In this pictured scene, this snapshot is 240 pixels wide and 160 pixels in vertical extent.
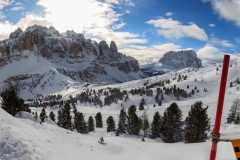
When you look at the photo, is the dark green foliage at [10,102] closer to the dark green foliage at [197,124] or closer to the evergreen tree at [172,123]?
the dark green foliage at [197,124]

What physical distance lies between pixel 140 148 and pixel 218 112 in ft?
68.3

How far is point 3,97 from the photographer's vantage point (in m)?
48.6

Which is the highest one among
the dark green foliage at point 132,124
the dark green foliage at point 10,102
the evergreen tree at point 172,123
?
the dark green foliage at point 10,102

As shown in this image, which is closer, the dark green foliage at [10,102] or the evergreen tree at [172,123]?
the dark green foliage at [10,102]

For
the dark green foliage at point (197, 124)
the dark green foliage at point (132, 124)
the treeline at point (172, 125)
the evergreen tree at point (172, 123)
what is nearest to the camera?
Answer: the dark green foliage at point (197, 124)

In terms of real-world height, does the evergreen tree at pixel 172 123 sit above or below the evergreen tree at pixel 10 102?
below

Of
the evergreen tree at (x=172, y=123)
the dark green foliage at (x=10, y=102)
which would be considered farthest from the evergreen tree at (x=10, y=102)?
the evergreen tree at (x=172, y=123)

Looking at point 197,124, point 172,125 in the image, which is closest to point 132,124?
point 172,125

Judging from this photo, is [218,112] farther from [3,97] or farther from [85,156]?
[3,97]

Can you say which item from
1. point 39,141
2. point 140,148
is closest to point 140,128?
point 140,148

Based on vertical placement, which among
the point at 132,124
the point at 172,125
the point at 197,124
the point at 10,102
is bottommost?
the point at 132,124

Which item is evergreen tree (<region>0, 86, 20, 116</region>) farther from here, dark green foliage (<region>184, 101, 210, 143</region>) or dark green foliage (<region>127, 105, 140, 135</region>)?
dark green foliage (<region>127, 105, 140, 135</region>)

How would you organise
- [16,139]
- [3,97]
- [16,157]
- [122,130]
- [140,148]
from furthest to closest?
[122,130]
[3,97]
[140,148]
[16,139]
[16,157]

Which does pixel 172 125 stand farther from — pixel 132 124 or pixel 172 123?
pixel 132 124
